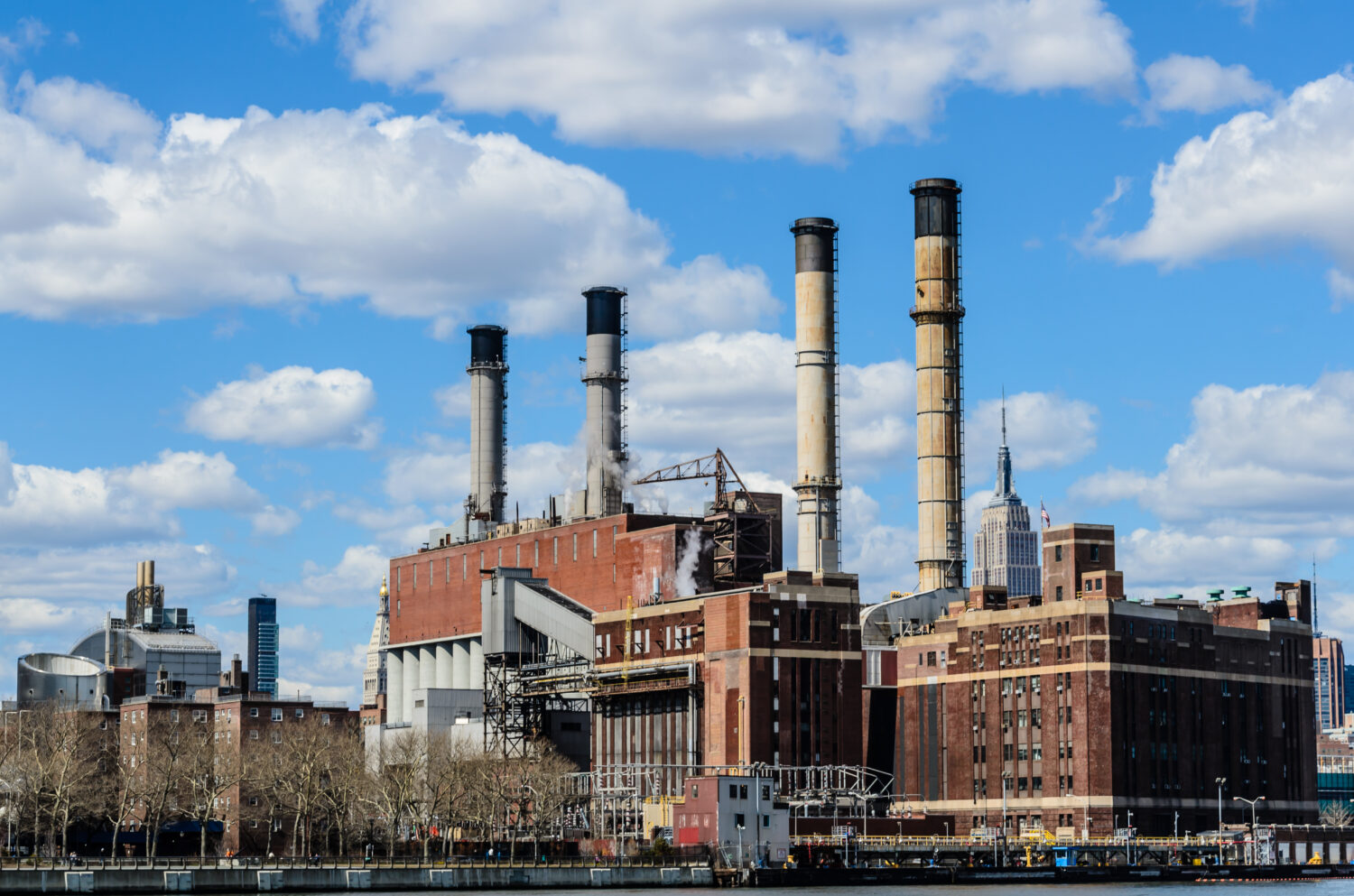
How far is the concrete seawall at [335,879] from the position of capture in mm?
148875

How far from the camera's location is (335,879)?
6245 inches

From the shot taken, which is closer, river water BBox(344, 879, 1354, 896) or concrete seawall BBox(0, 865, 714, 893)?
concrete seawall BBox(0, 865, 714, 893)

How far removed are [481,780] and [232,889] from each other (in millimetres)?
46965

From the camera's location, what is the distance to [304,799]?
18850 centimetres

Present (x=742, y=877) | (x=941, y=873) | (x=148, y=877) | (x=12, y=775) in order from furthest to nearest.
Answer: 1. (x=12, y=775)
2. (x=941, y=873)
3. (x=742, y=877)
4. (x=148, y=877)

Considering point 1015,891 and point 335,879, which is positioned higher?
point 335,879

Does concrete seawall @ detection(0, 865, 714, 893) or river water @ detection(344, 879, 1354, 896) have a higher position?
concrete seawall @ detection(0, 865, 714, 893)

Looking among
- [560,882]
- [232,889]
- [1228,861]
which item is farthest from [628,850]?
[1228,861]

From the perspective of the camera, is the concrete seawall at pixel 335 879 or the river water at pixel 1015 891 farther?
the river water at pixel 1015 891

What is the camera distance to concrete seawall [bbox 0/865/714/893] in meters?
149

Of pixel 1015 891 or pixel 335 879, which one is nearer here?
pixel 335 879

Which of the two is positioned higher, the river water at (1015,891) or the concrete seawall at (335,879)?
the concrete seawall at (335,879)

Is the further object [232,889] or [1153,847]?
[1153,847]

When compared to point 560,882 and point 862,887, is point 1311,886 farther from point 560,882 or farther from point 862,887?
point 560,882
